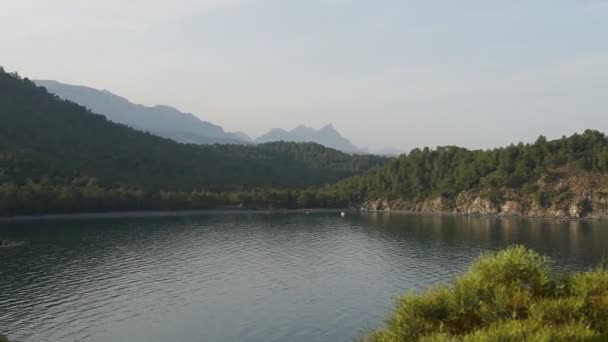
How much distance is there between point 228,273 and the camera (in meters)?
104

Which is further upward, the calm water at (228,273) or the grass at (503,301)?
the grass at (503,301)

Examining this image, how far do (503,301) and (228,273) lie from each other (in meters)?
82.6

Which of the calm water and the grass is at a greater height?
the grass

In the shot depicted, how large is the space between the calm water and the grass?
3581 cm

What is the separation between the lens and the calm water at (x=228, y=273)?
68562 mm

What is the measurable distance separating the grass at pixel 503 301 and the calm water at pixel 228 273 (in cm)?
3581

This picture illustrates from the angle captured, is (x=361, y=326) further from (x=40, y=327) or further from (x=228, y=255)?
(x=228, y=255)

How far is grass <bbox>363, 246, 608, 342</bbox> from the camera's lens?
24.4 meters

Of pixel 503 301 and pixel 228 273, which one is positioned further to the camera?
pixel 228 273

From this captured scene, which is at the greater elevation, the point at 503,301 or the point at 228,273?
the point at 503,301

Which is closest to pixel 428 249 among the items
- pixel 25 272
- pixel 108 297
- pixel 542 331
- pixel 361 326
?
pixel 361 326

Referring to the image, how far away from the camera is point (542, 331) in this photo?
19609 millimetres

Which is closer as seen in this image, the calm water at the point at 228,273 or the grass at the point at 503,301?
the grass at the point at 503,301

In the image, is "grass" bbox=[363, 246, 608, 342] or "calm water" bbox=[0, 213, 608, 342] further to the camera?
"calm water" bbox=[0, 213, 608, 342]
